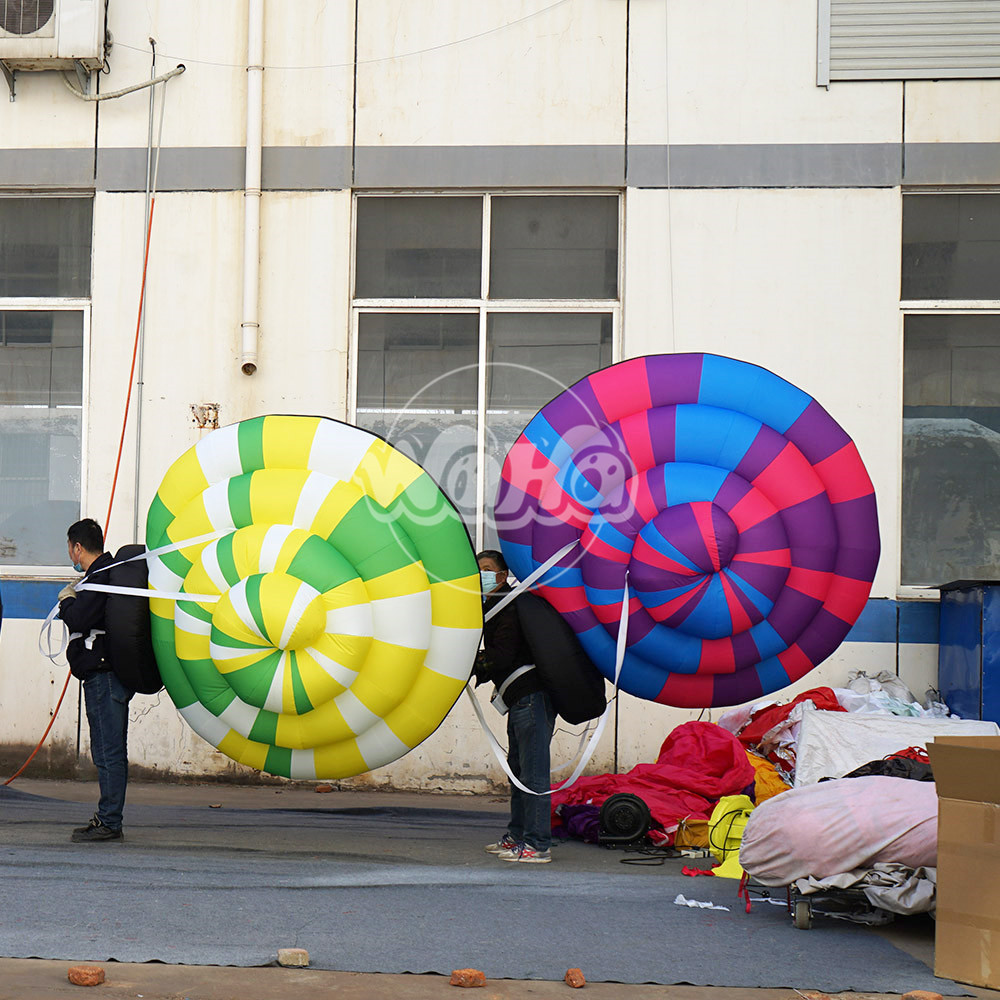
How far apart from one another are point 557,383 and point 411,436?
45.4 inches

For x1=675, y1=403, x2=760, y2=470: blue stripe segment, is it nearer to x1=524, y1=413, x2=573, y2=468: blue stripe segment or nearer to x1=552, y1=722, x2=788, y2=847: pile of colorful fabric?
x1=524, y1=413, x2=573, y2=468: blue stripe segment

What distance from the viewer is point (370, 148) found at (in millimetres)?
8953

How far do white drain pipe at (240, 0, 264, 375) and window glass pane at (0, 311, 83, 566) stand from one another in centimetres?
143

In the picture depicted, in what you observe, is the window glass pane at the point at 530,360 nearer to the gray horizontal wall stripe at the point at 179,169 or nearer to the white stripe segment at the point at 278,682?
the gray horizontal wall stripe at the point at 179,169

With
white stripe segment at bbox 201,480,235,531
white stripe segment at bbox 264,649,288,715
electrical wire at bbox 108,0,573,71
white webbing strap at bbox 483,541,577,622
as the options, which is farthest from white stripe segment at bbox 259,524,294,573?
electrical wire at bbox 108,0,573,71

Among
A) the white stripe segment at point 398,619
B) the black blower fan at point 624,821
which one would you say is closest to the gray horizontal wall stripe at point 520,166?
the black blower fan at point 624,821

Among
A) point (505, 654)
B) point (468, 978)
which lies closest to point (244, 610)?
point (505, 654)

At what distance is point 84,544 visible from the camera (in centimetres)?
646

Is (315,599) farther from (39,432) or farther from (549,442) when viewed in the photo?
(39,432)

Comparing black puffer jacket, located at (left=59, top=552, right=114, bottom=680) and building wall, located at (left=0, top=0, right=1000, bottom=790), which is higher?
building wall, located at (left=0, top=0, right=1000, bottom=790)

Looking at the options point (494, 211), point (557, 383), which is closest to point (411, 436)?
point (557, 383)

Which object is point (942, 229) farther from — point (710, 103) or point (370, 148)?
point (370, 148)

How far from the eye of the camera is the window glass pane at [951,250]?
28.7 ft

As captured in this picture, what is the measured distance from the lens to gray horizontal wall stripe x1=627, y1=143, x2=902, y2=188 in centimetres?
862
